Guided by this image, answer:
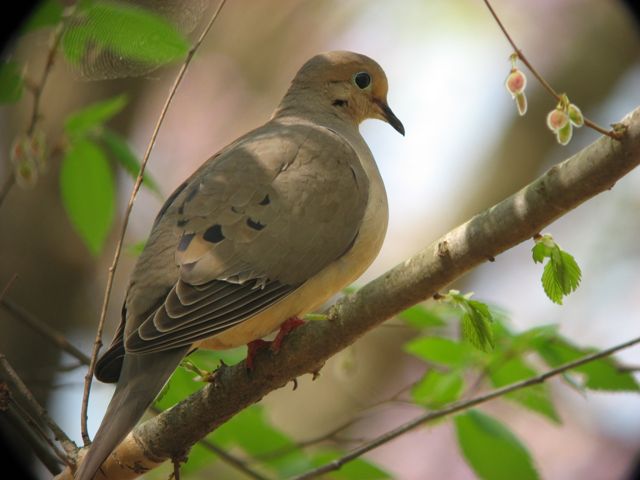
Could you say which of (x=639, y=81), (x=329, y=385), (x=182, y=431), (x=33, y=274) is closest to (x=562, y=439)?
(x=329, y=385)

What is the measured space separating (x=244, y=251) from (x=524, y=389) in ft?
3.05

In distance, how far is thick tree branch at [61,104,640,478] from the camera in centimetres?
187

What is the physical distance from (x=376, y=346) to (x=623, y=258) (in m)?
2.17

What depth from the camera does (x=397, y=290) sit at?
2086 mm

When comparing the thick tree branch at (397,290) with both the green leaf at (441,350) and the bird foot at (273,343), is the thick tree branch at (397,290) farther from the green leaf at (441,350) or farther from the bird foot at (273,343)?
the green leaf at (441,350)

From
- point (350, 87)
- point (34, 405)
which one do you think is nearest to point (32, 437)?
point (34, 405)

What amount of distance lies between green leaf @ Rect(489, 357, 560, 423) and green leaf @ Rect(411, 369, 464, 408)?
0.36 ft

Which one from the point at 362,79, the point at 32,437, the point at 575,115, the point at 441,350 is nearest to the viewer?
the point at 575,115

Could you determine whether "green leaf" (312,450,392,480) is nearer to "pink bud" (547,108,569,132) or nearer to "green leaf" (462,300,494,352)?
"green leaf" (462,300,494,352)

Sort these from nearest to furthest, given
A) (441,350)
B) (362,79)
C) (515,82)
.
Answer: (515,82)
(441,350)
(362,79)

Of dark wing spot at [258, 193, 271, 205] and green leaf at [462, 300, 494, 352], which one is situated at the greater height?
dark wing spot at [258, 193, 271, 205]

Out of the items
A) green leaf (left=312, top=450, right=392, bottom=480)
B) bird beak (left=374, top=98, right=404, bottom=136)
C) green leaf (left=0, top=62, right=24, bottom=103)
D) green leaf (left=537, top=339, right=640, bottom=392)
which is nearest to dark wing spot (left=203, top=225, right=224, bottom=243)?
green leaf (left=0, top=62, right=24, bottom=103)

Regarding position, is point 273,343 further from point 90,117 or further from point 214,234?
point 90,117

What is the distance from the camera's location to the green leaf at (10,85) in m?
2.43
